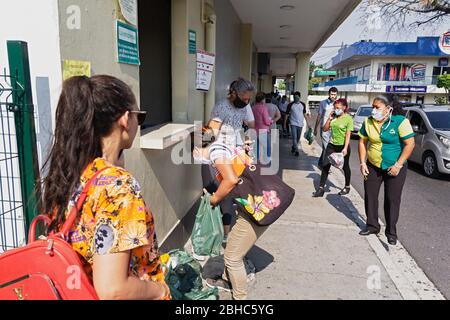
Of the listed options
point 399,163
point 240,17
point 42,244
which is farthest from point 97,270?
point 240,17

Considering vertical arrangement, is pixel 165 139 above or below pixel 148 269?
above

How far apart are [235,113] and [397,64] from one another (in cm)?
3726

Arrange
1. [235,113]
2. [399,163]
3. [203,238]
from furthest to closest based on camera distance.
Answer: [235,113] < [399,163] < [203,238]

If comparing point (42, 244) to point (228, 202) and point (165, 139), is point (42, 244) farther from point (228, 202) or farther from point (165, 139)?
point (228, 202)

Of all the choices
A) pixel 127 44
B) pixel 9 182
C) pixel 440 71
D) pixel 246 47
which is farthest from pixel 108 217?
pixel 440 71

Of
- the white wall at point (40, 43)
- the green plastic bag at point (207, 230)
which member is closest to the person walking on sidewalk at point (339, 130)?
the green plastic bag at point (207, 230)

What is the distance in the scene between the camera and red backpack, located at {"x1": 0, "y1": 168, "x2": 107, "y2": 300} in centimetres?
113

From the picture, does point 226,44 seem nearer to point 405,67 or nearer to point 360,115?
point 360,115

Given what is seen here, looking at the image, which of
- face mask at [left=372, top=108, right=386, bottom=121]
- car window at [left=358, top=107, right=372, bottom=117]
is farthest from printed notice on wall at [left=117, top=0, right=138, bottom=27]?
car window at [left=358, top=107, right=372, bottom=117]

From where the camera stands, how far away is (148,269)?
146 cm

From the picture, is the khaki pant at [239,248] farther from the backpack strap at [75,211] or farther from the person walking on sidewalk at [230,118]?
the backpack strap at [75,211]

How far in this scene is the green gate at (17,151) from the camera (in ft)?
5.63

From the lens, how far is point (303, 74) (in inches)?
584

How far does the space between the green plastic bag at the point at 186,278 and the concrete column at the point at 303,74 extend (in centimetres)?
1271
